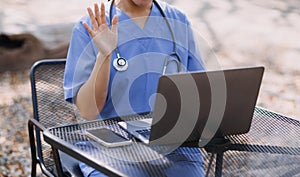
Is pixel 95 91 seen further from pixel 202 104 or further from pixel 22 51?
pixel 22 51

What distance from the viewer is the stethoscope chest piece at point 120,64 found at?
1.83 metres

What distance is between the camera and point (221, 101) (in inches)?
59.3

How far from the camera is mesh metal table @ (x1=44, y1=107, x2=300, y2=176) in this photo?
4.92 ft

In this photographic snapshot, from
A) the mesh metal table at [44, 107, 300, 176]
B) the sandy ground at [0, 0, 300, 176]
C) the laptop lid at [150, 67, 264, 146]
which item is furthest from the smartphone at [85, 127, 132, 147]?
the sandy ground at [0, 0, 300, 176]

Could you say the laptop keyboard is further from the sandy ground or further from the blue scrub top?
the sandy ground

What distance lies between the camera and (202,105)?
1.48 m

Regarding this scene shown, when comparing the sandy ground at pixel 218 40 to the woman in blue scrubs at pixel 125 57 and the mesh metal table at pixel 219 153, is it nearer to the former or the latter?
the woman in blue scrubs at pixel 125 57

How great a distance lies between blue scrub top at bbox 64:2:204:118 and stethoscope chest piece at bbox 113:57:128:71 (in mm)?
12

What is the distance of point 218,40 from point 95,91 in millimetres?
3795

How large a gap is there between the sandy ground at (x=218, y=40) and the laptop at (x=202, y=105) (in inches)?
75.1

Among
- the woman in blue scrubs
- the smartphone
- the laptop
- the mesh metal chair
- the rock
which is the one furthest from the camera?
the rock

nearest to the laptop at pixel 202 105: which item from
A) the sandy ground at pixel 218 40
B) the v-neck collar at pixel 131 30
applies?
the v-neck collar at pixel 131 30

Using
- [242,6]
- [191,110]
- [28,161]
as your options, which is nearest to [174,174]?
[191,110]

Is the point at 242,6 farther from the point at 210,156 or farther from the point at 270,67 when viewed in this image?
the point at 210,156
